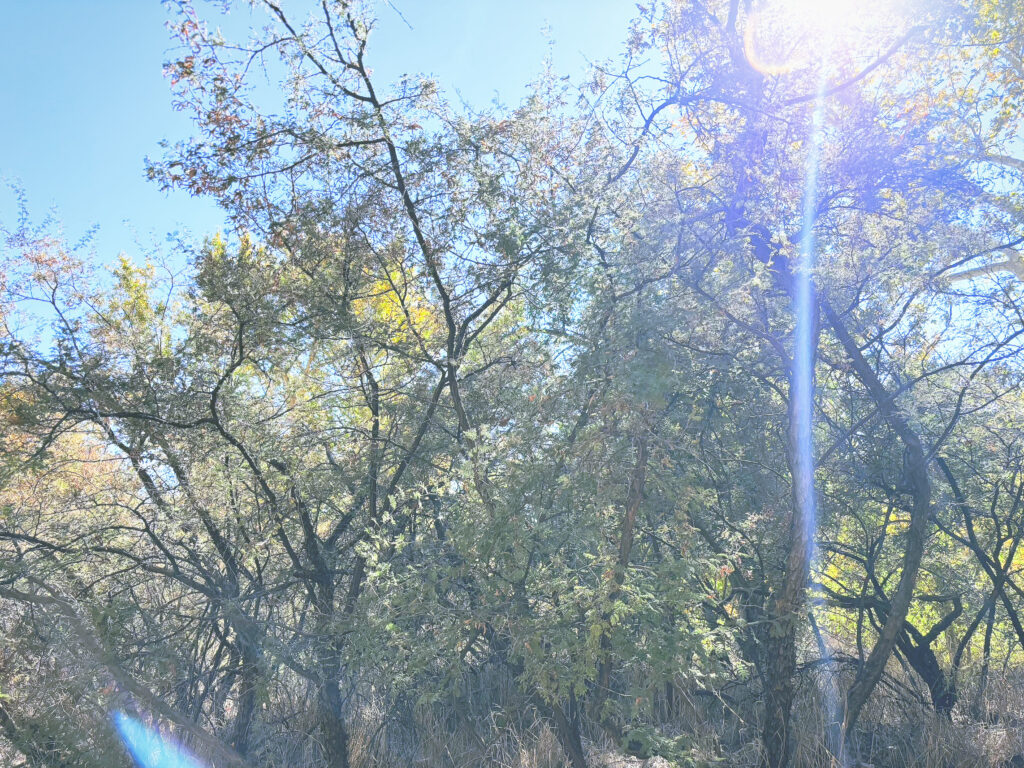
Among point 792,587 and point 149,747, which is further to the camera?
point 149,747

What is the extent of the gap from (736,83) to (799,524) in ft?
10.0

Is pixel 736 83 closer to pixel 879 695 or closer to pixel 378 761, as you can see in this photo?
pixel 879 695

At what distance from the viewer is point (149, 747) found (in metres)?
5.45

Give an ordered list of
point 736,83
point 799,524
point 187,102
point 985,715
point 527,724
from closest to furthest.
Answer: point 187,102
point 799,524
point 736,83
point 985,715
point 527,724

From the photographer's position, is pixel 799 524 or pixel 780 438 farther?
pixel 780 438

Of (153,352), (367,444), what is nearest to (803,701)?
(367,444)

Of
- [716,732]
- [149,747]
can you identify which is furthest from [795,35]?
[149,747]

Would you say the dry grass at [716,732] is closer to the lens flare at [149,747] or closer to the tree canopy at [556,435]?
the tree canopy at [556,435]

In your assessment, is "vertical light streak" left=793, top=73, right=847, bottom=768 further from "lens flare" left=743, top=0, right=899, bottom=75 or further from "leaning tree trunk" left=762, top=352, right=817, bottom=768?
"lens flare" left=743, top=0, right=899, bottom=75

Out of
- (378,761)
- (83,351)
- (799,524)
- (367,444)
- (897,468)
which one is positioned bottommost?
(378,761)

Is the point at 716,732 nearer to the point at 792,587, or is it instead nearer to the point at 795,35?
the point at 792,587

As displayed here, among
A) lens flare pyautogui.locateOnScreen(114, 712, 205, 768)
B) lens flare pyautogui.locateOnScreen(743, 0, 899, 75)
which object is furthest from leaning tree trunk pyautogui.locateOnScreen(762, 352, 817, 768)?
lens flare pyautogui.locateOnScreen(114, 712, 205, 768)

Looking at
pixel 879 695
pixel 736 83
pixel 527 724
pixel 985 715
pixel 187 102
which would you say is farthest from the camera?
pixel 527 724

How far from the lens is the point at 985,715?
5.53 metres
